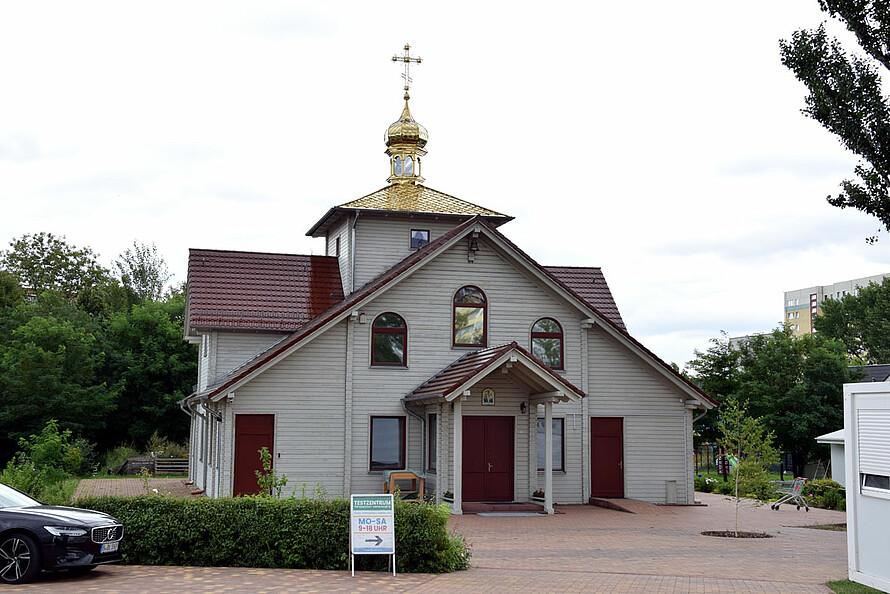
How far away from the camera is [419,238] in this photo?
2770cm

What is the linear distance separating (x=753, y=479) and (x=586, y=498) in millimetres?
5737

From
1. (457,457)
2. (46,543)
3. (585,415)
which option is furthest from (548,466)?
(46,543)

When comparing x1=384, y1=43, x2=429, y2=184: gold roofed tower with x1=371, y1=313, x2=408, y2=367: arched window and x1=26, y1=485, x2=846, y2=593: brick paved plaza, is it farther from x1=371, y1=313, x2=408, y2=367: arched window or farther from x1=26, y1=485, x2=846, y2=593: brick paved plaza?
x1=26, y1=485, x2=846, y2=593: brick paved plaza

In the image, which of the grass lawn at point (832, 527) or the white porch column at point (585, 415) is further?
the white porch column at point (585, 415)

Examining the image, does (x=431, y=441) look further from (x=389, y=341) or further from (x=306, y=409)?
(x=306, y=409)

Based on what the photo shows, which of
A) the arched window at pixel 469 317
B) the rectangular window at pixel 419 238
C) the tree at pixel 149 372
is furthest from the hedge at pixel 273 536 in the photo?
the tree at pixel 149 372

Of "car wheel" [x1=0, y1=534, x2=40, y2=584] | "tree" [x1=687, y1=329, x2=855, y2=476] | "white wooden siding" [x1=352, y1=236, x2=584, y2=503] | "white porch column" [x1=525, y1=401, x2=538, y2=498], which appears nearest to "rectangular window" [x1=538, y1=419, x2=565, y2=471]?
"white wooden siding" [x1=352, y1=236, x2=584, y2=503]

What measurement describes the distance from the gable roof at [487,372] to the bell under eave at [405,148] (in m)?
9.77

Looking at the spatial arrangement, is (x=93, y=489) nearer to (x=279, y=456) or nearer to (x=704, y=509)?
(x=279, y=456)

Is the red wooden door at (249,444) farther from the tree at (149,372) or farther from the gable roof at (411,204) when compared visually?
the tree at (149,372)

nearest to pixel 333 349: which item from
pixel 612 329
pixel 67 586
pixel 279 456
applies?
pixel 279 456

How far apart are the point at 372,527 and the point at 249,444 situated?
431 inches

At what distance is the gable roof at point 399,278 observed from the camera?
22.4 m

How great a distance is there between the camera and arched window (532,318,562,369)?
25297 mm
